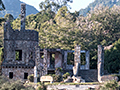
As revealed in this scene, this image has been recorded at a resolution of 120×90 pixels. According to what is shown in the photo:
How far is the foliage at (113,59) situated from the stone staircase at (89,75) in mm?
2700

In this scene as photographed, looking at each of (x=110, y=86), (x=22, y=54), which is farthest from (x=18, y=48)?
(x=110, y=86)

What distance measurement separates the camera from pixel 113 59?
33.7 metres

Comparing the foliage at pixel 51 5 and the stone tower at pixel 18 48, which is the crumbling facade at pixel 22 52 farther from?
the foliage at pixel 51 5

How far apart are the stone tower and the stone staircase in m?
6.01

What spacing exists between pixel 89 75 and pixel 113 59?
474 centimetres

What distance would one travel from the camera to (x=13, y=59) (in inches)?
1267

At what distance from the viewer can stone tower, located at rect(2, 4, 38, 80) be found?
31922 millimetres

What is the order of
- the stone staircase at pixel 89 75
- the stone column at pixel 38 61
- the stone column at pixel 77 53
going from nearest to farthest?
the stone staircase at pixel 89 75, the stone column at pixel 38 61, the stone column at pixel 77 53

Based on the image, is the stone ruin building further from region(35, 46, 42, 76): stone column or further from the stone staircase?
region(35, 46, 42, 76): stone column

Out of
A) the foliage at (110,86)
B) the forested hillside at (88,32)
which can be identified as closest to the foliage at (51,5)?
the forested hillside at (88,32)

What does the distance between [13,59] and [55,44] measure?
8.29 m

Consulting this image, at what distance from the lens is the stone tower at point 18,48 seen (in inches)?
1257

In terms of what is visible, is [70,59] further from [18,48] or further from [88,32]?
[18,48]

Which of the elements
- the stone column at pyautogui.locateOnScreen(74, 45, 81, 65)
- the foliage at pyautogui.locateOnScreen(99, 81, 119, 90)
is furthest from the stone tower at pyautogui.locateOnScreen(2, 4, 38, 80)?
the foliage at pyautogui.locateOnScreen(99, 81, 119, 90)
